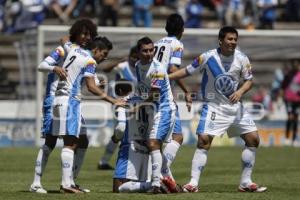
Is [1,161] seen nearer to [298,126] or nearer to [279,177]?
[279,177]

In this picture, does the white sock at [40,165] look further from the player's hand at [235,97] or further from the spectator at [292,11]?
the spectator at [292,11]

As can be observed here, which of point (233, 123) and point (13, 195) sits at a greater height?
point (233, 123)

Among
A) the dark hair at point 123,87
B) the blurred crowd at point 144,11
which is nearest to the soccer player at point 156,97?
the dark hair at point 123,87

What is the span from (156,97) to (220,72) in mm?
1216

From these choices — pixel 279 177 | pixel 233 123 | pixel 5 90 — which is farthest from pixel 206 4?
pixel 233 123

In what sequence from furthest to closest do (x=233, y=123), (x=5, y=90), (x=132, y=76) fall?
(x=5, y=90) → (x=132, y=76) → (x=233, y=123)

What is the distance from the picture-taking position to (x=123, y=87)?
1898 cm

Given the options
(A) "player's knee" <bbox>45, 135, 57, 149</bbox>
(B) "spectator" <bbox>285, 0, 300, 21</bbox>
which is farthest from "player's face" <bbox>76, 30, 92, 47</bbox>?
(B) "spectator" <bbox>285, 0, 300, 21</bbox>

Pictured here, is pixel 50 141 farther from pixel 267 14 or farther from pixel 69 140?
pixel 267 14

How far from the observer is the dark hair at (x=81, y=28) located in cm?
1347

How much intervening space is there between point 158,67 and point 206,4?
22.3 meters

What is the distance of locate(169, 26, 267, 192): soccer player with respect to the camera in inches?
552

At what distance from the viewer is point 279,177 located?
1728cm

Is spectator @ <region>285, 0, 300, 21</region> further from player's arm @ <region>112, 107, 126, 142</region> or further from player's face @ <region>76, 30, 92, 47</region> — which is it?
player's face @ <region>76, 30, 92, 47</region>
